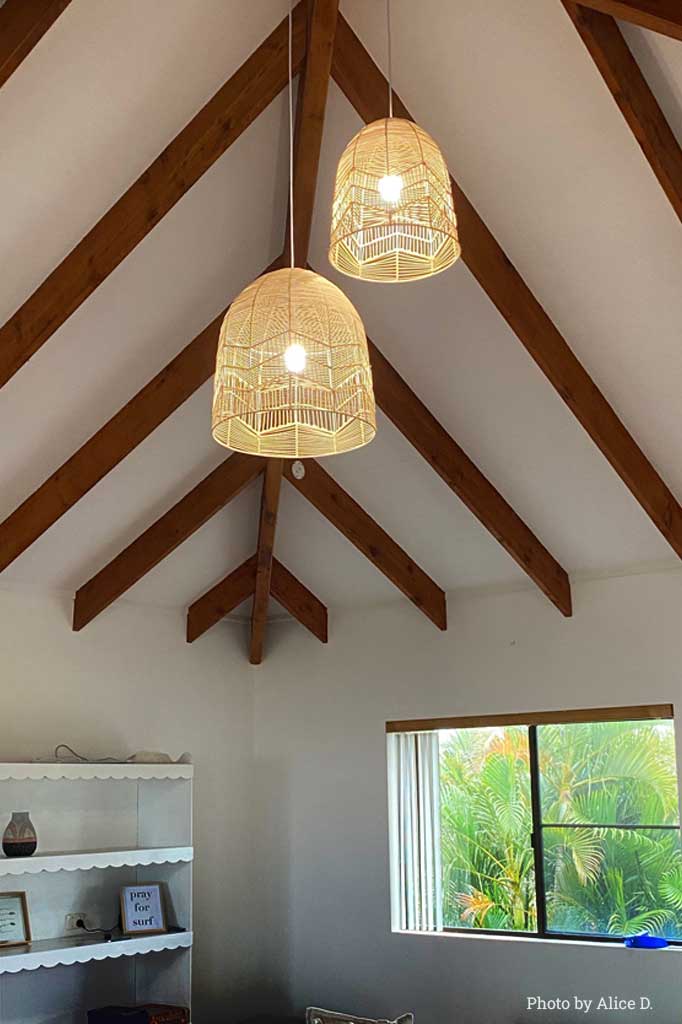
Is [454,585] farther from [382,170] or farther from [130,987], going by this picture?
[382,170]

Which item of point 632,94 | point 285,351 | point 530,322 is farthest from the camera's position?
point 530,322

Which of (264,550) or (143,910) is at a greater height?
(264,550)

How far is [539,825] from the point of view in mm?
6473

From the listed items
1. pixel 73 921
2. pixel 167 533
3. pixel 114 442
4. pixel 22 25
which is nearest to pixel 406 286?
pixel 114 442

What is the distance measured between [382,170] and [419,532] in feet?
12.4

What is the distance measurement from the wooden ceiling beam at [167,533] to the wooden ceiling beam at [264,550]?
116 millimetres

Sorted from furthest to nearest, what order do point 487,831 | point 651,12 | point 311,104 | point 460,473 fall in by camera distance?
point 487,831 → point 460,473 → point 311,104 → point 651,12

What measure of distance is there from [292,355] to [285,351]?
0.8 inches

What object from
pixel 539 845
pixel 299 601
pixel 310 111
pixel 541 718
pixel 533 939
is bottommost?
pixel 533 939

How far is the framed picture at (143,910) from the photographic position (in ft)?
20.1

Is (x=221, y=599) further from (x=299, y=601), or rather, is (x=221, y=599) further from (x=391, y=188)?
(x=391, y=188)

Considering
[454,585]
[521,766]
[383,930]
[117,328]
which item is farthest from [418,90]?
[383,930]

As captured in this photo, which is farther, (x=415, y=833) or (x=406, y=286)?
(x=415, y=833)

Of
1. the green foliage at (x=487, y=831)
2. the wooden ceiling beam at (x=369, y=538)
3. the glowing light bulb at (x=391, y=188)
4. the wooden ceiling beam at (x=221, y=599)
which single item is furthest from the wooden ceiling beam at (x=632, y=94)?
the wooden ceiling beam at (x=221, y=599)
